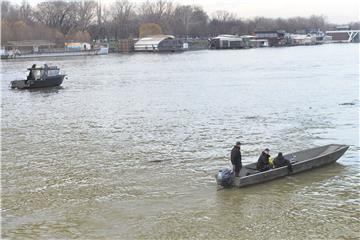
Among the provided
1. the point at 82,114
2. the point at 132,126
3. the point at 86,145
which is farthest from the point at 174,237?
the point at 82,114

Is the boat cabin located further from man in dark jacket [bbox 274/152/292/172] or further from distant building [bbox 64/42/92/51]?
distant building [bbox 64/42/92/51]

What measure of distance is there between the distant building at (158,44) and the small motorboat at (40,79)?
368ft

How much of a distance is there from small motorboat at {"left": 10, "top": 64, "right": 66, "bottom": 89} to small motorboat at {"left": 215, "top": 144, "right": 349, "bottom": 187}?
145 ft

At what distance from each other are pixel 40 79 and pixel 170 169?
42018mm

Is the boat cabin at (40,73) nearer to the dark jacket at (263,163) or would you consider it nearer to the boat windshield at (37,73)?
the boat windshield at (37,73)

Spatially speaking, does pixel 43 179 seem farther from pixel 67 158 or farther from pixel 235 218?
pixel 235 218

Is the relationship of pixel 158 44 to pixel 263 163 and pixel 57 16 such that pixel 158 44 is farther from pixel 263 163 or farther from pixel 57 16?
pixel 263 163

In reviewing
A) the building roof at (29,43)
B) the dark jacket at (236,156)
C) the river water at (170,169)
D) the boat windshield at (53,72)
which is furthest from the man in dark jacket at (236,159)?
the building roof at (29,43)

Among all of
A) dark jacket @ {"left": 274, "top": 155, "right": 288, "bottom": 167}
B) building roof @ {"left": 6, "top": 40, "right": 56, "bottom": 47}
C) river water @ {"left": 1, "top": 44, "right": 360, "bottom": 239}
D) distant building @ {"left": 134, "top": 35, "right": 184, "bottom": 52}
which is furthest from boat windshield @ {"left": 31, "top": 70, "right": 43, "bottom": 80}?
distant building @ {"left": 134, "top": 35, "right": 184, "bottom": 52}

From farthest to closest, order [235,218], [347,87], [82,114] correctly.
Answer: [347,87], [82,114], [235,218]

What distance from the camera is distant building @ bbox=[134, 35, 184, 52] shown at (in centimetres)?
17388

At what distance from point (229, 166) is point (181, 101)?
24.0 metres

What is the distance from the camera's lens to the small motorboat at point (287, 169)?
1933 centimetres

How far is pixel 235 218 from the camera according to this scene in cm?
1680
